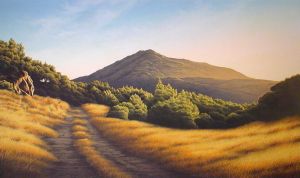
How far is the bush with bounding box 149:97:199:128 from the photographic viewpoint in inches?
997

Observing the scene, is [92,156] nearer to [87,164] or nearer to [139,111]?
[87,164]

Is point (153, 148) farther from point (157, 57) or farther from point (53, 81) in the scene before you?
point (157, 57)

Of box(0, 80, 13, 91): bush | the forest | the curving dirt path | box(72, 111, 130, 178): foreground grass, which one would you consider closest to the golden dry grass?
box(72, 111, 130, 178): foreground grass

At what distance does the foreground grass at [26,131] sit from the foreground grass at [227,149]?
178 inches

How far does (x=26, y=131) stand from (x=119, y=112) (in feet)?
39.9

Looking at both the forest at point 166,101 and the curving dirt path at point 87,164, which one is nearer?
the curving dirt path at point 87,164

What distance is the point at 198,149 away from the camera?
18.2 meters

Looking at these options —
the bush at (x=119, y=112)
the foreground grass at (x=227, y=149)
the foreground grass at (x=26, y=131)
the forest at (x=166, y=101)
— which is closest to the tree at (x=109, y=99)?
the forest at (x=166, y=101)

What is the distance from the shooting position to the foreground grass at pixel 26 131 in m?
15.2

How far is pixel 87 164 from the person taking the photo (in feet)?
55.6

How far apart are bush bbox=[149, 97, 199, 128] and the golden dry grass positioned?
5105 millimetres

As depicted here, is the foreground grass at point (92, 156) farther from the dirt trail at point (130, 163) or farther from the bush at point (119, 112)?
the bush at point (119, 112)

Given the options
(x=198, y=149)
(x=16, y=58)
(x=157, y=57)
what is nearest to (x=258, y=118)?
(x=198, y=149)

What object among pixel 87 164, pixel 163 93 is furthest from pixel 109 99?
pixel 87 164
